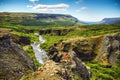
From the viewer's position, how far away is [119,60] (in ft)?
293

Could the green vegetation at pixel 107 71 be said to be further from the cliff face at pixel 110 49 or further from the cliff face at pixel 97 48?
the cliff face at pixel 110 49

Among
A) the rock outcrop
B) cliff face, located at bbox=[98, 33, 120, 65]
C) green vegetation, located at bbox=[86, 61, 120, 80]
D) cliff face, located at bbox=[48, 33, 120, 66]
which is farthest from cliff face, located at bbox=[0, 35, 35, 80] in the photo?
cliff face, located at bbox=[98, 33, 120, 65]

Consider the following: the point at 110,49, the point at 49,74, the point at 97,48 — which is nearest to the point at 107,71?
the point at 110,49

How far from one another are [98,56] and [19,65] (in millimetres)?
67654

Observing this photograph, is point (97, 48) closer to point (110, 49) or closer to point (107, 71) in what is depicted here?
point (110, 49)

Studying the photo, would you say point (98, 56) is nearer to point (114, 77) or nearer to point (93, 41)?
point (93, 41)

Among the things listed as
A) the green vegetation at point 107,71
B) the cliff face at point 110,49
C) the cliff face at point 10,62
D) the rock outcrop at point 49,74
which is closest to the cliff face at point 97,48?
the cliff face at point 110,49

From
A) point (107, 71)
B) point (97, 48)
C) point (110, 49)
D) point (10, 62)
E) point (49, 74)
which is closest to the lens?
point (49, 74)

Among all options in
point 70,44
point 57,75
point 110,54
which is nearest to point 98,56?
point 110,54

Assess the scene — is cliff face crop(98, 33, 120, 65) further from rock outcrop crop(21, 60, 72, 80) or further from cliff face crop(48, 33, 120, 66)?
rock outcrop crop(21, 60, 72, 80)

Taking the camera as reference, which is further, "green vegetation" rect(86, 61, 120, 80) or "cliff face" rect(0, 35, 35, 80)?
"green vegetation" rect(86, 61, 120, 80)

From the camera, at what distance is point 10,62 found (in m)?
31.1

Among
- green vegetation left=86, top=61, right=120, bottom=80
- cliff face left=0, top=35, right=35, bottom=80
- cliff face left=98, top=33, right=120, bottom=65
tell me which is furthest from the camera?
cliff face left=98, top=33, right=120, bottom=65

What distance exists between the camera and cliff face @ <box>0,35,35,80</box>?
2863cm
